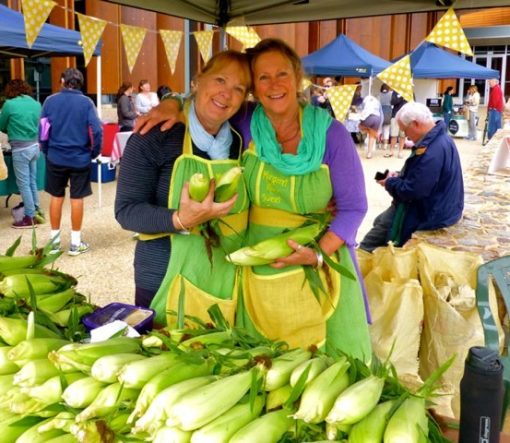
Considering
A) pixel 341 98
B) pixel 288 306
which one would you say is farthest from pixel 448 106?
pixel 288 306

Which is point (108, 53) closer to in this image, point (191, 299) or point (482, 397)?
point (191, 299)

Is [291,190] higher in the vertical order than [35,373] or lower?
higher

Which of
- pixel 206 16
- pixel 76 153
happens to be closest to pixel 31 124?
pixel 76 153

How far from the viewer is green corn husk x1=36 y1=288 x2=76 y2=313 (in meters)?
2.06

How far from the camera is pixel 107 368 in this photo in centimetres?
146

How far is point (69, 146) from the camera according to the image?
6543mm

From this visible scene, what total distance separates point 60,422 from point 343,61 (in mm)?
15753

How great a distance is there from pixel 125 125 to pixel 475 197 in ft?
25.5

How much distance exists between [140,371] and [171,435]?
19 cm

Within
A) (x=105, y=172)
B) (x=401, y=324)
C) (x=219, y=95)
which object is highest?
(x=219, y=95)

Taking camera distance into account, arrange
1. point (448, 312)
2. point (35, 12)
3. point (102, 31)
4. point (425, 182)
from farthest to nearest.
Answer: point (102, 31), point (35, 12), point (425, 182), point (448, 312)

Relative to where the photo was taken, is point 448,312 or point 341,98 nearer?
point 448,312

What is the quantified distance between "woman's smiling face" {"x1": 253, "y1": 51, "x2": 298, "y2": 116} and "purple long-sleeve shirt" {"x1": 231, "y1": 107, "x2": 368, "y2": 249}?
16cm

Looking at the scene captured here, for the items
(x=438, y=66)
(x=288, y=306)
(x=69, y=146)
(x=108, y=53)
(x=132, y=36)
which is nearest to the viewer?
(x=288, y=306)
